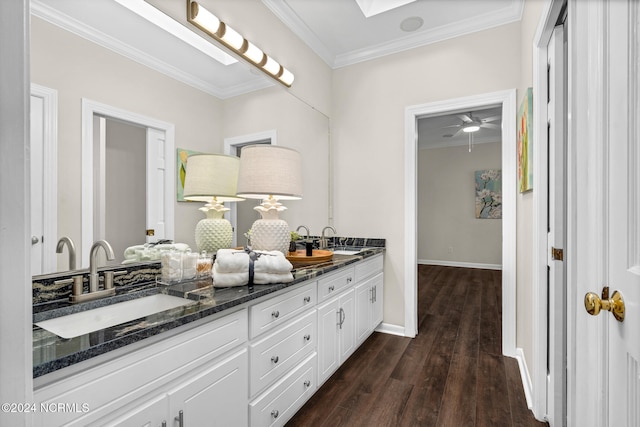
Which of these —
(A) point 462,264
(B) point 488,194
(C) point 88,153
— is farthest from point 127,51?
(A) point 462,264

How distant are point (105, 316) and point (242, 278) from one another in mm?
525

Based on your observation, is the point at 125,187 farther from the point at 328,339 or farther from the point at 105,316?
the point at 328,339

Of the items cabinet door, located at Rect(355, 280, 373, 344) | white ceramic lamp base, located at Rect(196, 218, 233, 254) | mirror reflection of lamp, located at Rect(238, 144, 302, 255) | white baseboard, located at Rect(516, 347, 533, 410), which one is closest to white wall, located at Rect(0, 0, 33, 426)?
white ceramic lamp base, located at Rect(196, 218, 233, 254)

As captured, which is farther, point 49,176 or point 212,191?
point 212,191

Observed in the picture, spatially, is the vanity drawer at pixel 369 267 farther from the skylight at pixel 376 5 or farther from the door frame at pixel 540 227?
the skylight at pixel 376 5

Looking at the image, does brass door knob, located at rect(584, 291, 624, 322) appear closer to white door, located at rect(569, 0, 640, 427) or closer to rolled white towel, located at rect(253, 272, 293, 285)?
white door, located at rect(569, 0, 640, 427)

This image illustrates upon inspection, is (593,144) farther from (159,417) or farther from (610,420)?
(159,417)

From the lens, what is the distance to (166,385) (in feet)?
3.24

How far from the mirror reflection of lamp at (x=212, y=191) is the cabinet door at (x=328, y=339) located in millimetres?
733

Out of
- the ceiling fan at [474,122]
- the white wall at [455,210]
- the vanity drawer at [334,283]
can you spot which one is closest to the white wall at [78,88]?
the vanity drawer at [334,283]

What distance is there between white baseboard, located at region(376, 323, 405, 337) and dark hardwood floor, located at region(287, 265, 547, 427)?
2.4 inches

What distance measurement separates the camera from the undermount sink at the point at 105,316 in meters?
1.04

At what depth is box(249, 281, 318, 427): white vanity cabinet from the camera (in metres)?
1.36

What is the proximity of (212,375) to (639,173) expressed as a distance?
135 centimetres
